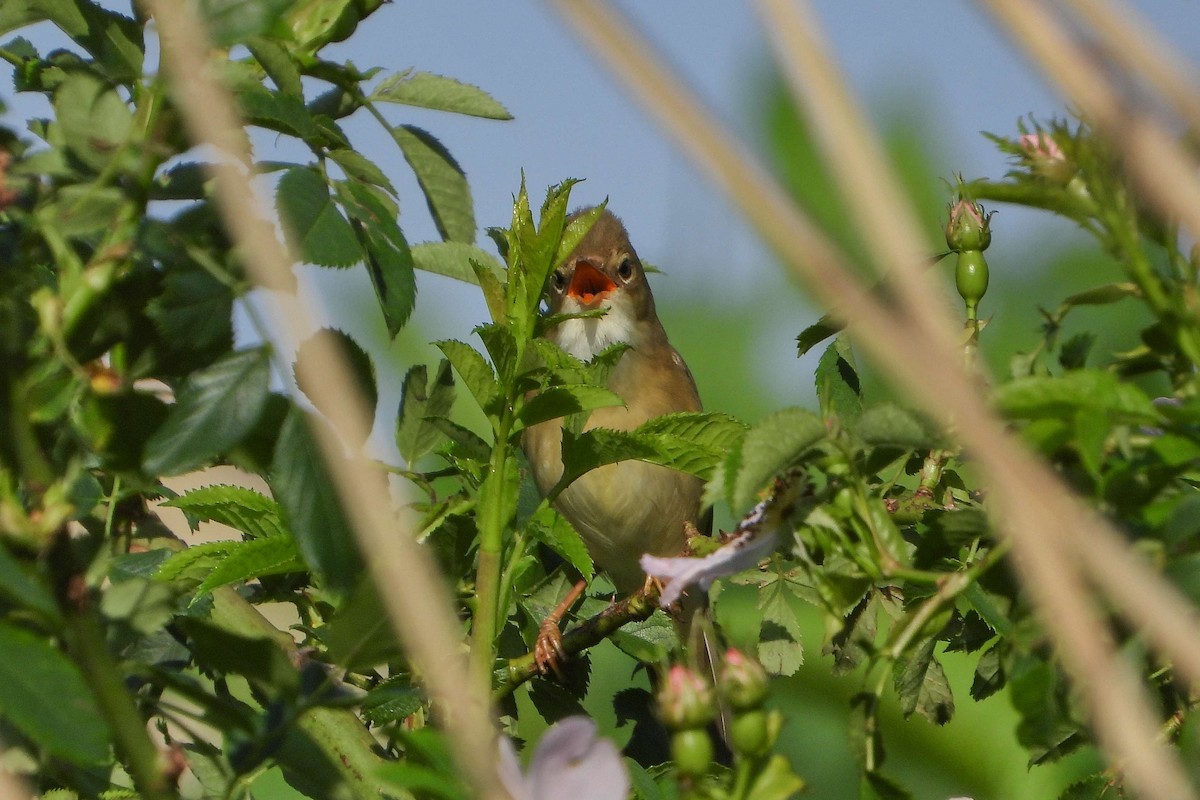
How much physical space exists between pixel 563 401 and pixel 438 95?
47 centimetres

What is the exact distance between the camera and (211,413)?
2.86ft

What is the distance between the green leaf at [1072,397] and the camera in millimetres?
750

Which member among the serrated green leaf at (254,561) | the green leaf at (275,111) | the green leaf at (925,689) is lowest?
the green leaf at (925,689)

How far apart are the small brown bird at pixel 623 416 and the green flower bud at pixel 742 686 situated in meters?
2.50

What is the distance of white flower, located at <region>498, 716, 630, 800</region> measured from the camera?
2.35 ft

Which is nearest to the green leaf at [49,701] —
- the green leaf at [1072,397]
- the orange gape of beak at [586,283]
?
the green leaf at [1072,397]

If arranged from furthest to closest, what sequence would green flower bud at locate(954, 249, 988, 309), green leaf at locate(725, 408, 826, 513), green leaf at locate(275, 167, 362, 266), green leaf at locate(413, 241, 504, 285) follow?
green leaf at locate(413, 241, 504, 285)
green flower bud at locate(954, 249, 988, 309)
green leaf at locate(275, 167, 362, 266)
green leaf at locate(725, 408, 826, 513)

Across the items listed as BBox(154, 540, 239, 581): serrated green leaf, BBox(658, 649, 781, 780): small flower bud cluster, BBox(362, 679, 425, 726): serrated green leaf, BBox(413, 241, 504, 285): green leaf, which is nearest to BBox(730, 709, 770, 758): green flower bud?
BBox(658, 649, 781, 780): small flower bud cluster

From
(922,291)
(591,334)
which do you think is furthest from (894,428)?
(591,334)

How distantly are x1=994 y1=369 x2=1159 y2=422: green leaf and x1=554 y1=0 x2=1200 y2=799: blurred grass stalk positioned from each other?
0.12 m

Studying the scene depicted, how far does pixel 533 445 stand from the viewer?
10.5 feet

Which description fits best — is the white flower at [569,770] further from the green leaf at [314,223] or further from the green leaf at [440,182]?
the green leaf at [440,182]

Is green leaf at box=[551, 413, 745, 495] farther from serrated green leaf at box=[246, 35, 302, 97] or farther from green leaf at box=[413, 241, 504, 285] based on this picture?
serrated green leaf at box=[246, 35, 302, 97]

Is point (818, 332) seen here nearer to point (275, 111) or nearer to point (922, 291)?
point (275, 111)
